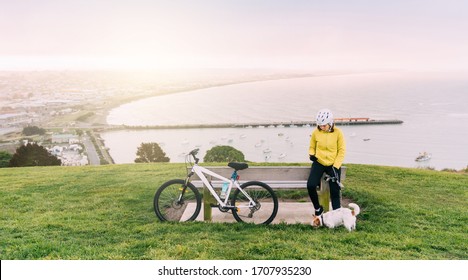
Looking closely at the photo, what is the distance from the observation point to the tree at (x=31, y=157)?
18781mm

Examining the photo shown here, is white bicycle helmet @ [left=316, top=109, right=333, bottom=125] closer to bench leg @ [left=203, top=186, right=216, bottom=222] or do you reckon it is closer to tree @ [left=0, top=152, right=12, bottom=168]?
bench leg @ [left=203, top=186, right=216, bottom=222]

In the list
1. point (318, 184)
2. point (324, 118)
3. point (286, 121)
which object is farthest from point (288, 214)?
point (286, 121)

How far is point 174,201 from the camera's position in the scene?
6.12 m

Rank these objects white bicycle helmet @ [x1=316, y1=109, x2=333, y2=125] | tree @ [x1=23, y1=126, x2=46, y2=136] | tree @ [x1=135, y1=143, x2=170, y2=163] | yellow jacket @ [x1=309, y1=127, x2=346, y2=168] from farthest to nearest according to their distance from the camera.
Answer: tree @ [x1=135, y1=143, x2=170, y2=163]
tree @ [x1=23, y1=126, x2=46, y2=136]
yellow jacket @ [x1=309, y1=127, x2=346, y2=168]
white bicycle helmet @ [x1=316, y1=109, x2=333, y2=125]

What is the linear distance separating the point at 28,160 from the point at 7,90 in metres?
5.23

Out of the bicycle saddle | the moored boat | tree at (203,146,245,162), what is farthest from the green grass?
the moored boat

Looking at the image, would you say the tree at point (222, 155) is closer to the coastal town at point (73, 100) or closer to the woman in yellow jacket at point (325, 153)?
the coastal town at point (73, 100)

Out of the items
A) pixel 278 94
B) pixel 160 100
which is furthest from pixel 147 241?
pixel 278 94

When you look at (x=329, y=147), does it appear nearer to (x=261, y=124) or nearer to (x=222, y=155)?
(x=222, y=155)

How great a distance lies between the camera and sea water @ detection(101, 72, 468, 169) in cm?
3031

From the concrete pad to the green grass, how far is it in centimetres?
35

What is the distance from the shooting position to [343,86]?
49781 mm

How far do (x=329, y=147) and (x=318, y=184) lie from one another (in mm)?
572

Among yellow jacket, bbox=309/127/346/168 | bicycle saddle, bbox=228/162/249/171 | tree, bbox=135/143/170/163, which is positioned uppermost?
yellow jacket, bbox=309/127/346/168
